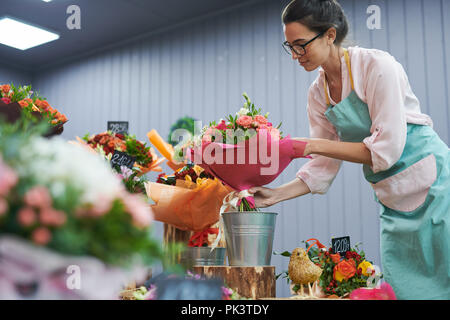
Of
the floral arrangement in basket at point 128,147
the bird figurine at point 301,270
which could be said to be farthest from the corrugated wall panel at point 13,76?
the bird figurine at point 301,270

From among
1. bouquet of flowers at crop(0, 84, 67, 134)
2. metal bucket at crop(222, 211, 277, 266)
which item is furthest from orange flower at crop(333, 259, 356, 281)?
bouquet of flowers at crop(0, 84, 67, 134)

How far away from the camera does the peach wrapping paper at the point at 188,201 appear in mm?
1315

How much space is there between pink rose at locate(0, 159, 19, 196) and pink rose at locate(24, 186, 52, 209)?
0.05ft

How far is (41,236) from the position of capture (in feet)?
1.06

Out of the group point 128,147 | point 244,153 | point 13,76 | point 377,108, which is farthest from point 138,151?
point 13,76

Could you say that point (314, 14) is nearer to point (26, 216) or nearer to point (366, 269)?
point (366, 269)

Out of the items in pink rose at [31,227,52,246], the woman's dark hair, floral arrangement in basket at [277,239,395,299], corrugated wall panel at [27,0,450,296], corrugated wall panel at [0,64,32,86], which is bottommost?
floral arrangement in basket at [277,239,395,299]

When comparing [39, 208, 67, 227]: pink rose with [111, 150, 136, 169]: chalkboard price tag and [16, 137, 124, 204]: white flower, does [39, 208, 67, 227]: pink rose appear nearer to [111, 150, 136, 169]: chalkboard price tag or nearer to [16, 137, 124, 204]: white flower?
[16, 137, 124, 204]: white flower

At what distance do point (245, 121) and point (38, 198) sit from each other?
880mm

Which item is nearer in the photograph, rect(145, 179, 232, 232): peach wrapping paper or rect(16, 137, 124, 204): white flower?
rect(16, 137, 124, 204): white flower

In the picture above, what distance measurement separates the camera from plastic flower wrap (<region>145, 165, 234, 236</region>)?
132cm

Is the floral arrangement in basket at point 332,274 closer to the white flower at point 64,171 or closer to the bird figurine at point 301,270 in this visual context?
the bird figurine at point 301,270
